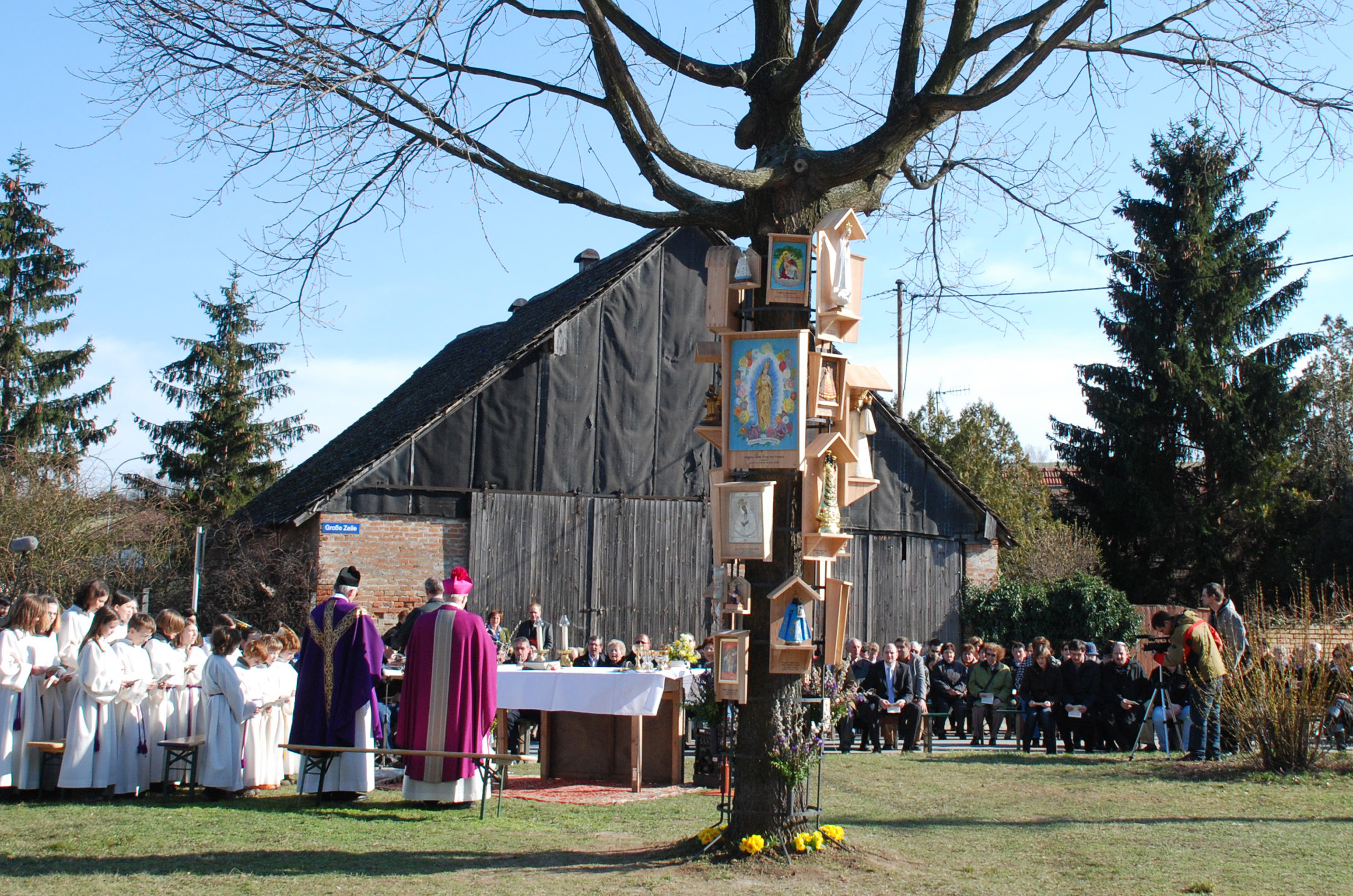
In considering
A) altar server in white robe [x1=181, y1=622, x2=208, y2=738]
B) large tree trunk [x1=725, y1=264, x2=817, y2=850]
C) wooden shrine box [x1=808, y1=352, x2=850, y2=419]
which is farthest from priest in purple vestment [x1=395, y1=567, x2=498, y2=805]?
wooden shrine box [x1=808, y1=352, x2=850, y2=419]

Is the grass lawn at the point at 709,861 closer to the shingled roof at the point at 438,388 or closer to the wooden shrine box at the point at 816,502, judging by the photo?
the wooden shrine box at the point at 816,502

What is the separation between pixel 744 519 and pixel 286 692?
6738 millimetres

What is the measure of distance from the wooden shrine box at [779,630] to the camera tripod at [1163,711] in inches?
344

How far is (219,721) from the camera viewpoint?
1126cm

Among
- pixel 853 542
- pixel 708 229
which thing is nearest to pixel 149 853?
pixel 708 229

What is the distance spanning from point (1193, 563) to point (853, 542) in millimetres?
14111

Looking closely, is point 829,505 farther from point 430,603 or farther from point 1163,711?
point 1163,711

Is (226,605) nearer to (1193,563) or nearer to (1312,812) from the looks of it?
(1312,812)

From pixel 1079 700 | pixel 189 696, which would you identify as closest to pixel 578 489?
pixel 1079 700

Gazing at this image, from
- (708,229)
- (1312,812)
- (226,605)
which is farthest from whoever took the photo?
(226,605)

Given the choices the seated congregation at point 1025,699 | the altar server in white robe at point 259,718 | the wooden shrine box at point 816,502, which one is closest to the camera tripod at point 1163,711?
the seated congregation at point 1025,699

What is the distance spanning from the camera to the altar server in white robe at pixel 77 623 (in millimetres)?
11352

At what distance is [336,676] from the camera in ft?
36.2

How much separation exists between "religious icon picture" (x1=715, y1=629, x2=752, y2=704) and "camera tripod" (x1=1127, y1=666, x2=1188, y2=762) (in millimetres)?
8959
